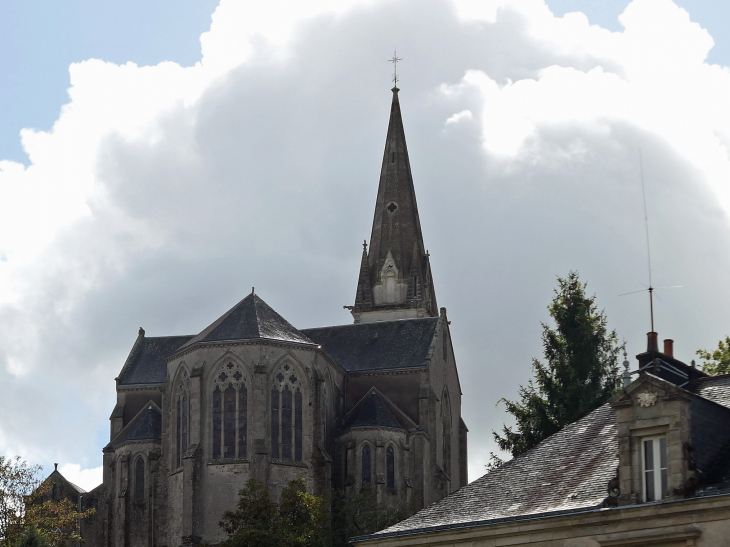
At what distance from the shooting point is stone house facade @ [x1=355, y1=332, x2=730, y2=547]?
72.2 feet

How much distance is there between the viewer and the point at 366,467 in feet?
208

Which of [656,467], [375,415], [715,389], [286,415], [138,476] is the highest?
[375,415]

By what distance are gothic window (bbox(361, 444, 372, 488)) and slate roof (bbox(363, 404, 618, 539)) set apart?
3637 cm

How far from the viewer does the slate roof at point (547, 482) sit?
23719 mm

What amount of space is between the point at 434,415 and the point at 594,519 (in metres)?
43.6

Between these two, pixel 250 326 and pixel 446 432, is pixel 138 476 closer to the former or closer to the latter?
pixel 250 326

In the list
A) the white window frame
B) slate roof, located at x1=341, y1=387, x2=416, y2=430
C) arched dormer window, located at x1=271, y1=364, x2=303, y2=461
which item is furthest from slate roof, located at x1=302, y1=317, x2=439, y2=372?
the white window frame

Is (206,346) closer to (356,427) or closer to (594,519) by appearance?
(356,427)

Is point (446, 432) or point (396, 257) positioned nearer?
point (446, 432)

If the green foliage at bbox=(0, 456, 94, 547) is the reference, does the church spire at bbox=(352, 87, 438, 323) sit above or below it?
above

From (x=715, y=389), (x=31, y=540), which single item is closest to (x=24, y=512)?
(x=31, y=540)

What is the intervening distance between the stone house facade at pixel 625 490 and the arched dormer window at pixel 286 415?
34788mm

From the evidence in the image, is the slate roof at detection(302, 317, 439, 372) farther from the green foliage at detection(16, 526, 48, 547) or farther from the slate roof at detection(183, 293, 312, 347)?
the green foliage at detection(16, 526, 48, 547)

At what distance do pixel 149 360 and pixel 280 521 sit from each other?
2613 cm
